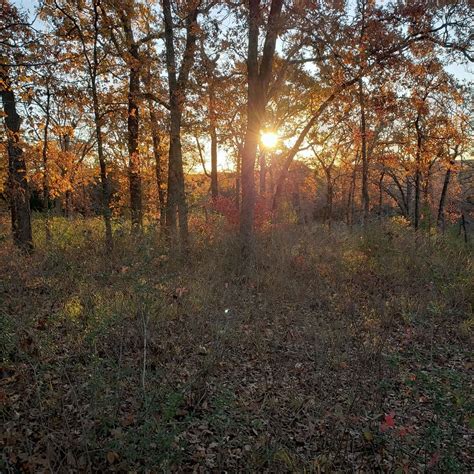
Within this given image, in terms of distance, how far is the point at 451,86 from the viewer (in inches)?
486

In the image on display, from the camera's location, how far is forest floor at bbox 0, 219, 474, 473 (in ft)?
9.86

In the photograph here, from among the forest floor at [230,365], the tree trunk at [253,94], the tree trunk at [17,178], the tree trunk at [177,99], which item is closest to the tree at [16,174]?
the tree trunk at [17,178]

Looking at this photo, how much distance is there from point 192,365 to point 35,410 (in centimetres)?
167

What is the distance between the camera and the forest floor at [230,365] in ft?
9.86

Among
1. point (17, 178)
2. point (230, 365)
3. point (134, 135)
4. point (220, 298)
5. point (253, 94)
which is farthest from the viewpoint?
point (134, 135)

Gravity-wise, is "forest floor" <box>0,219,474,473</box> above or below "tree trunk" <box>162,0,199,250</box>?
below

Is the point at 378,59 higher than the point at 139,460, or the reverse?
the point at 378,59

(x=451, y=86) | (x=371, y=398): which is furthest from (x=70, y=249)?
(x=451, y=86)

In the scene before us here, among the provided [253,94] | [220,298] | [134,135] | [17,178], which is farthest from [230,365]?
[134,135]

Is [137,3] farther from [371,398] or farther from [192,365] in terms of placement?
[371,398]

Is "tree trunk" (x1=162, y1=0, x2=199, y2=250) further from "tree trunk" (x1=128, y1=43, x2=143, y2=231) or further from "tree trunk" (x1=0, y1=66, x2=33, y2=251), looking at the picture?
"tree trunk" (x1=0, y1=66, x2=33, y2=251)

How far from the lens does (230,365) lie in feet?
14.9

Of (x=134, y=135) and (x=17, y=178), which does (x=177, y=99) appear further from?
(x=17, y=178)

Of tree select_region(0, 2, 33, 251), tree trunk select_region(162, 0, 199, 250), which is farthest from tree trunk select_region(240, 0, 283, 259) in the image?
tree select_region(0, 2, 33, 251)
